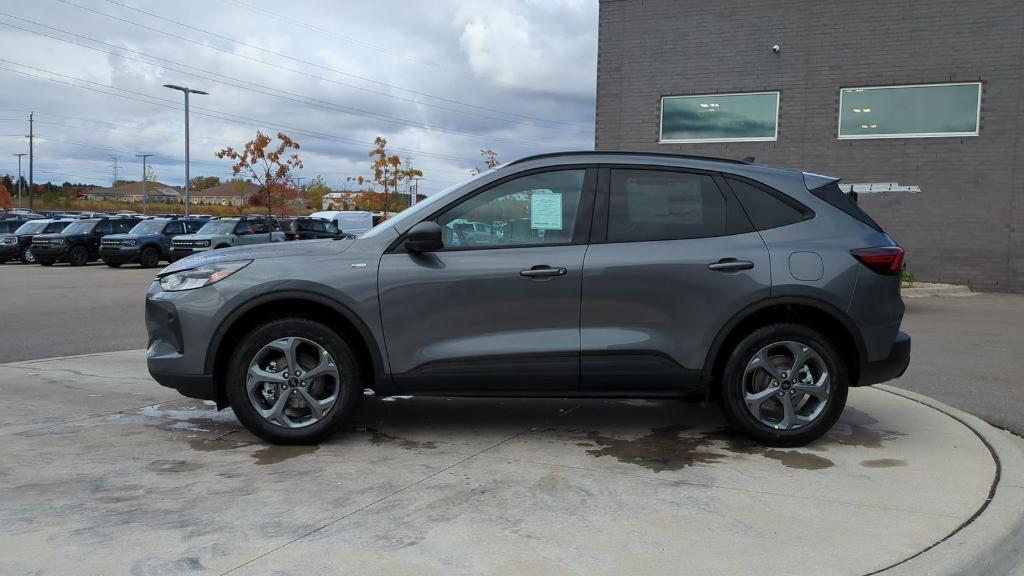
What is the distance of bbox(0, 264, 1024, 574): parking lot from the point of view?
11.0ft

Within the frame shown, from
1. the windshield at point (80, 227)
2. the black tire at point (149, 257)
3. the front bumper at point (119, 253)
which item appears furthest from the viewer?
the windshield at point (80, 227)

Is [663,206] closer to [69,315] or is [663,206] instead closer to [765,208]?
[765,208]

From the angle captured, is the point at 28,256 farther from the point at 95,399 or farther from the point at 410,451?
the point at 410,451

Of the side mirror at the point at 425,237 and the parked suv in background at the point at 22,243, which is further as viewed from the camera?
the parked suv in background at the point at 22,243

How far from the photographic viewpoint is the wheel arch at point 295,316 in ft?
15.9

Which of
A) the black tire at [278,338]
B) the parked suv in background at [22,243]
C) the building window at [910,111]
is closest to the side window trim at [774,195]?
the black tire at [278,338]

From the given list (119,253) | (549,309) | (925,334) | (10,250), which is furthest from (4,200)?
(549,309)

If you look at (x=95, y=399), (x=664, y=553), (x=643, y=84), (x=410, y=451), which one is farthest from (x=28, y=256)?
(x=664, y=553)

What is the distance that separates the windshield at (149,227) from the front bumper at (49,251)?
2356mm

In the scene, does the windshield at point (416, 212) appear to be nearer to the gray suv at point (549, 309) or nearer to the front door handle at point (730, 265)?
the gray suv at point (549, 309)

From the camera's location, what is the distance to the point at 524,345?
4.86 m

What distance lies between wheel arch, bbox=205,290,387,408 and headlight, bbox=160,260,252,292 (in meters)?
0.24

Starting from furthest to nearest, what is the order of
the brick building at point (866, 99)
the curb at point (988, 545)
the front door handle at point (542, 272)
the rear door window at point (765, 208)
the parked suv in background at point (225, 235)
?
the parked suv in background at point (225, 235) → the brick building at point (866, 99) → the rear door window at point (765, 208) → the front door handle at point (542, 272) → the curb at point (988, 545)

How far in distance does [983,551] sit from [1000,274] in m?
16.8
